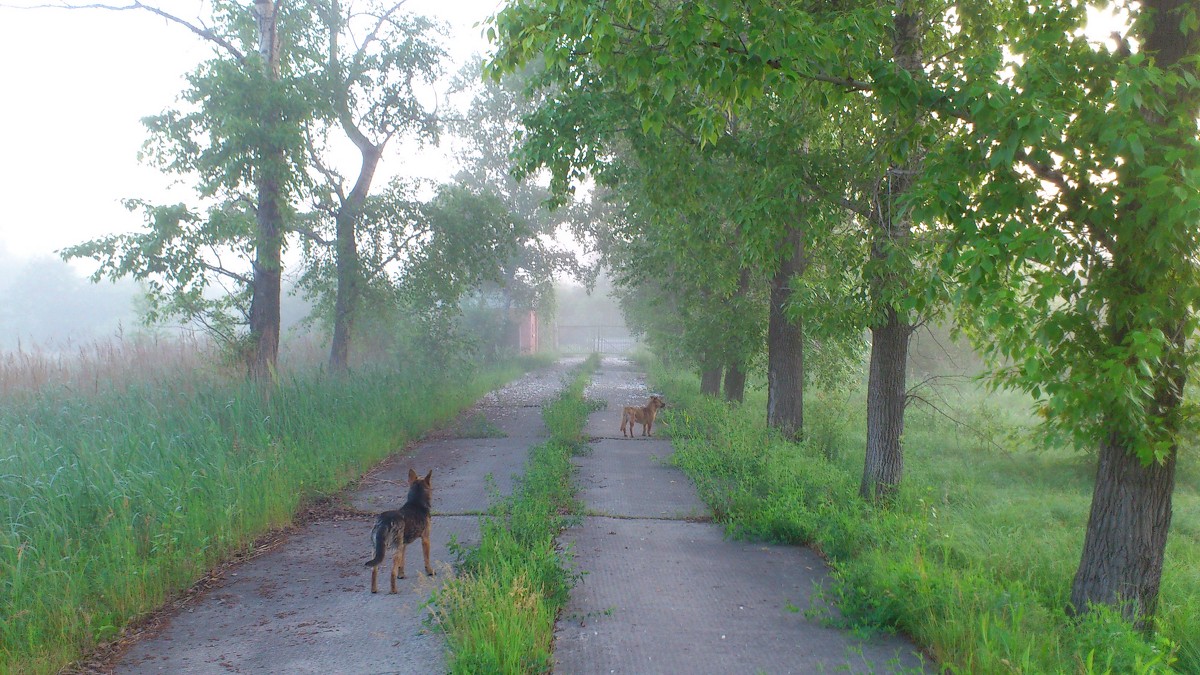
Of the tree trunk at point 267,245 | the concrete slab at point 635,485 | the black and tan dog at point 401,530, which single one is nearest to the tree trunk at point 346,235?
the tree trunk at point 267,245

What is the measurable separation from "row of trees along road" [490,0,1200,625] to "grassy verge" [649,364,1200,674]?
0.74 meters

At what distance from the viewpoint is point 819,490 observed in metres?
8.75

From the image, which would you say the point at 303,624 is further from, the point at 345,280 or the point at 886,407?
the point at 345,280

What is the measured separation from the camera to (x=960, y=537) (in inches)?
295

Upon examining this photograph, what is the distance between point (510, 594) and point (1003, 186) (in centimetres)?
380

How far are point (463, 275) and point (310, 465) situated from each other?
1209cm

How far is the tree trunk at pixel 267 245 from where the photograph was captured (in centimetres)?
1466

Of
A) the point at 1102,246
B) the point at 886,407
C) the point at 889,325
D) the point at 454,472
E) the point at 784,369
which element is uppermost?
the point at 1102,246

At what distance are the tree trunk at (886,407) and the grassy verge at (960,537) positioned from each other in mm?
298

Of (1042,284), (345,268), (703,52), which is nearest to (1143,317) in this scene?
(1042,284)

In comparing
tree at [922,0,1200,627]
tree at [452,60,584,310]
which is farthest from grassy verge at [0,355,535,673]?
tree at [452,60,584,310]

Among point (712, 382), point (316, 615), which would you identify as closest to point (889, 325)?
point (316, 615)

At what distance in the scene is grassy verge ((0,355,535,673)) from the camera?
5055 mm

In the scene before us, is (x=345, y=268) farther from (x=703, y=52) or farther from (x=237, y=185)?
(x=703, y=52)
